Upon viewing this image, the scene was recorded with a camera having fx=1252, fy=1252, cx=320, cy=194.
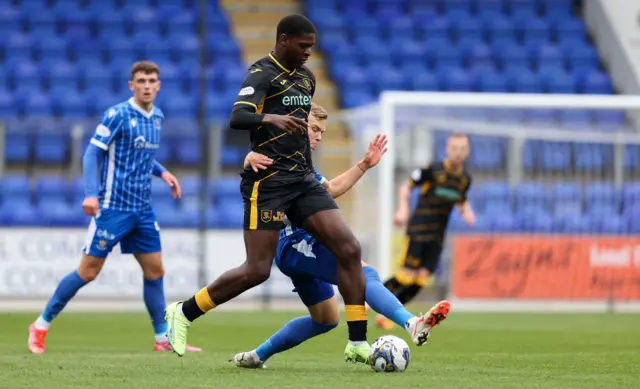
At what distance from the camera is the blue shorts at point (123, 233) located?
32.0 ft

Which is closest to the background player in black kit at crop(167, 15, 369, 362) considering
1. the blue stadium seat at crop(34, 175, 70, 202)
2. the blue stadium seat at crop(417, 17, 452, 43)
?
the blue stadium seat at crop(34, 175, 70, 202)

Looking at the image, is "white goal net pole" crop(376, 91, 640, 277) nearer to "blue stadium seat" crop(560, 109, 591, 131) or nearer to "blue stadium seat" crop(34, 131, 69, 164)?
"blue stadium seat" crop(560, 109, 591, 131)

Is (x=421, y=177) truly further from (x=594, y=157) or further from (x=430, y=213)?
(x=594, y=157)

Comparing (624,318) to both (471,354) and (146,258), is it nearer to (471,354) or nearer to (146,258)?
(471,354)

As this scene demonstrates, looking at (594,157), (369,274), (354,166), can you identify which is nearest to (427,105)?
(594,157)

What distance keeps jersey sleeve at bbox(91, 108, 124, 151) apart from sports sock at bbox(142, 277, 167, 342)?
3.77ft

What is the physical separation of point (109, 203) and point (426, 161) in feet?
27.9

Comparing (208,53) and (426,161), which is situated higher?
(208,53)

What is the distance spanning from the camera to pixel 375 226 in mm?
17203

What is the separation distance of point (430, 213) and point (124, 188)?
4.26 m

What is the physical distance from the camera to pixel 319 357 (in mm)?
9094

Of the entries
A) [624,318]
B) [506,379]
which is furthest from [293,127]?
[624,318]

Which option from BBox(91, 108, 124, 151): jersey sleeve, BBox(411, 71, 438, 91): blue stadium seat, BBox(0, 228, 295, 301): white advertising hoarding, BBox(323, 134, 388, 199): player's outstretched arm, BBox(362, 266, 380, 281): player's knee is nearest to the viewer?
BBox(362, 266, 380, 281): player's knee

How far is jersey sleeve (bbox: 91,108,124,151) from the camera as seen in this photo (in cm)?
973
